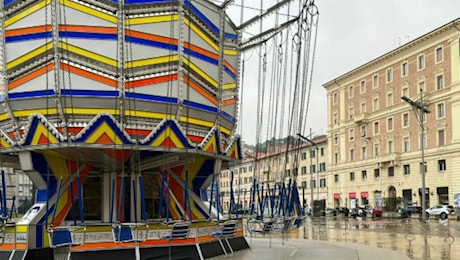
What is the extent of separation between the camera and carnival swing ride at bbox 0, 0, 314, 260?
17.9 meters

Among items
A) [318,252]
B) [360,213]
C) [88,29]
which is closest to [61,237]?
[88,29]

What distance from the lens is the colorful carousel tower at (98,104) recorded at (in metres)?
18.0

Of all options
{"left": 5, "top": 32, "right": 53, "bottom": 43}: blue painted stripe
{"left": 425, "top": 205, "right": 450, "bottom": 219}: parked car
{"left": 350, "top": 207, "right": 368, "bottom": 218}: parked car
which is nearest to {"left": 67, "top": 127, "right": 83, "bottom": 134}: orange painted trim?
{"left": 5, "top": 32, "right": 53, "bottom": 43}: blue painted stripe

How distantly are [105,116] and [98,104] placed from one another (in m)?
1.09

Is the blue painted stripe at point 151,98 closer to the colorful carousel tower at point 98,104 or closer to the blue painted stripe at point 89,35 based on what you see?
the colorful carousel tower at point 98,104

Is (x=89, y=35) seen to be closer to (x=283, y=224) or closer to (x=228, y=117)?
(x=228, y=117)

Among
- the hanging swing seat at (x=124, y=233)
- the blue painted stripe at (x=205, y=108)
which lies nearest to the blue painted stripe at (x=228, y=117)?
the blue painted stripe at (x=205, y=108)

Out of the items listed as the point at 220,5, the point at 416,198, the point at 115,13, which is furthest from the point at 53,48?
the point at 416,198

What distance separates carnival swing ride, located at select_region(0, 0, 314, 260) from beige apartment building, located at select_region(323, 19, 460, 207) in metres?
36.3

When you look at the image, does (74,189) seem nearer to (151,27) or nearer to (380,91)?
(151,27)

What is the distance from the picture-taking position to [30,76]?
1905cm

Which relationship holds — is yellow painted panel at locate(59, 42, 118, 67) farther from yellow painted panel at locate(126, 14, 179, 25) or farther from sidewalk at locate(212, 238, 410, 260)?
sidewalk at locate(212, 238, 410, 260)

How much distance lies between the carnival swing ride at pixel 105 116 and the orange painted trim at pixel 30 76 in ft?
0.13

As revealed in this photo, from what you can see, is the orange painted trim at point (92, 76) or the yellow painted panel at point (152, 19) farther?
the yellow painted panel at point (152, 19)
